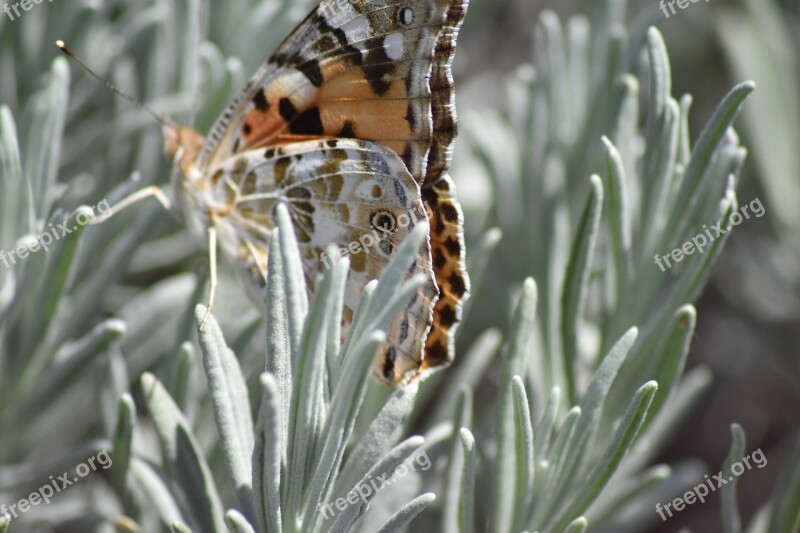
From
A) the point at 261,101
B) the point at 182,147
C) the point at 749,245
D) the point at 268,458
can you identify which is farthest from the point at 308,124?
the point at 749,245

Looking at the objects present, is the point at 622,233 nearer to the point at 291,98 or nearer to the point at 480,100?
the point at 291,98

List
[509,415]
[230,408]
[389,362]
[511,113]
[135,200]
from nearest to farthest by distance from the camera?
[230,408] < [509,415] < [389,362] < [135,200] < [511,113]

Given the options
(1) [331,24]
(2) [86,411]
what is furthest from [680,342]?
(2) [86,411]

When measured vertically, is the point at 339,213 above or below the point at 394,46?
below

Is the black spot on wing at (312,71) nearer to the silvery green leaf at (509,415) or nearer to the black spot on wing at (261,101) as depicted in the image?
the black spot on wing at (261,101)

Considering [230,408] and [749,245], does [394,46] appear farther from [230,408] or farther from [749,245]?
[749,245]

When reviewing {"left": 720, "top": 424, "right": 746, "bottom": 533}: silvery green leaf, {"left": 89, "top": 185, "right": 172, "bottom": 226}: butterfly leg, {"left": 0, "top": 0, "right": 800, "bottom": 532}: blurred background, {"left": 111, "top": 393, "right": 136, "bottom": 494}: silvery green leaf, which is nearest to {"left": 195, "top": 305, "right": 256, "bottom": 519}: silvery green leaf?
{"left": 111, "top": 393, "right": 136, "bottom": 494}: silvery green leaf

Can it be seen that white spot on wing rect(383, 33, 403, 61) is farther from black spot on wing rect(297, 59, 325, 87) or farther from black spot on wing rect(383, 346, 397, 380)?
black spot on wing rect(383, 346, 397, 380)
